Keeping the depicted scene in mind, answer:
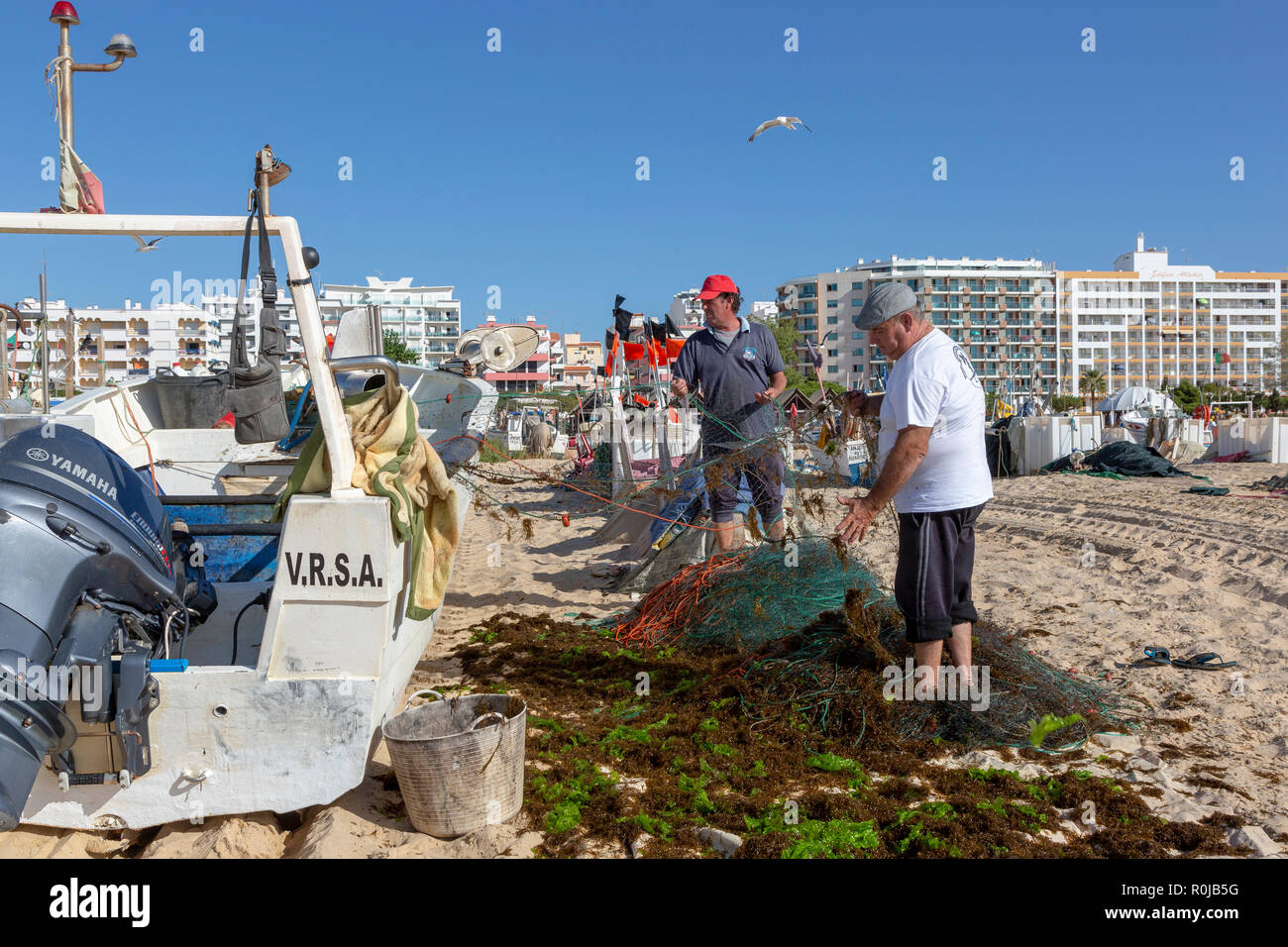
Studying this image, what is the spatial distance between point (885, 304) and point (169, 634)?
9.53ft

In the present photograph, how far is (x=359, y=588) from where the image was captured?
2891 millimetres

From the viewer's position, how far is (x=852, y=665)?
13.1 feet

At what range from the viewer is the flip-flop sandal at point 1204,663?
4496 millimetres

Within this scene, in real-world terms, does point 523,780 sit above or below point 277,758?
below

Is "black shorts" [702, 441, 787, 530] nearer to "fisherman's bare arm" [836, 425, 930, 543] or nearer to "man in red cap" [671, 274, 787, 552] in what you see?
"man in red cap" [671, 274, 787, 552]

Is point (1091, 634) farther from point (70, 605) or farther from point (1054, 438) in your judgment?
point (1054, 438)

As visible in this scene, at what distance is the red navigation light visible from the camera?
296 cm

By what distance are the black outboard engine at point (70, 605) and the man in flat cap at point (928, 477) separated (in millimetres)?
2451

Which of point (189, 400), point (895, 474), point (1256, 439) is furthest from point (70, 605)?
point (1256, 439)

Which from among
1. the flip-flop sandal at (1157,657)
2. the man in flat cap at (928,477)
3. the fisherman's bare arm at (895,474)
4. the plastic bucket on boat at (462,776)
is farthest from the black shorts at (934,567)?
the flip-flop sandal at (1157,657)

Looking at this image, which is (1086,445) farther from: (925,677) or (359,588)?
(359,588)

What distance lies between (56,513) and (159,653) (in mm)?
572
